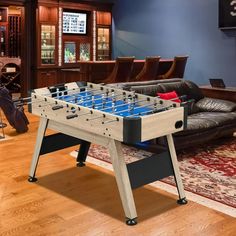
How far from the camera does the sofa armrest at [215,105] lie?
18.4ft

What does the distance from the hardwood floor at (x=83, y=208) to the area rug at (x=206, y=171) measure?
159mm

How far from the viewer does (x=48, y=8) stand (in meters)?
8.68

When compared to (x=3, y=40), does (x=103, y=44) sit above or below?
below

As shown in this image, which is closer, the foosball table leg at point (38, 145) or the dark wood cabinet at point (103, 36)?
the foosball table leg at point (38, 145)

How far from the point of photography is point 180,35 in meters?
8.77

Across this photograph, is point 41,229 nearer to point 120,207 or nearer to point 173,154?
point 120,207

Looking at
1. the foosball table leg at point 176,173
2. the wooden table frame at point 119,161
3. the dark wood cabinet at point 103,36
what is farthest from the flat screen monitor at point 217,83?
the dark wood cabinet at point 103,36

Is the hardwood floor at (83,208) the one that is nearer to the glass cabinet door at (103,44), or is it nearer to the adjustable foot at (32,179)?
the adjustable foot at (32,179)

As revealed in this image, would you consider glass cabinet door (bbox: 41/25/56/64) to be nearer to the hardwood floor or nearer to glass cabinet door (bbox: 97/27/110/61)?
glass cabinet door (bbox: 97/27/110/61)

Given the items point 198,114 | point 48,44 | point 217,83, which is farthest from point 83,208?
point 48,44

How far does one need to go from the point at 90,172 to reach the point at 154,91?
1608 millimetres

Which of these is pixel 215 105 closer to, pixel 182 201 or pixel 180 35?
pixel 182 201

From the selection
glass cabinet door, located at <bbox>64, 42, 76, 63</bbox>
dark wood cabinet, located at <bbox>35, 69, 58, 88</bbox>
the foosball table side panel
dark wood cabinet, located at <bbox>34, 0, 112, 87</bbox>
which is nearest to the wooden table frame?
the foosball table side panel

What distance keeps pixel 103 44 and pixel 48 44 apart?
1.66m
